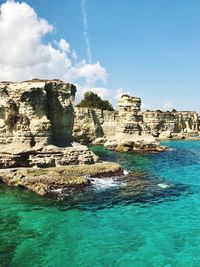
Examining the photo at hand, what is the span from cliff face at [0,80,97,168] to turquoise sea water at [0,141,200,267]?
3558mm

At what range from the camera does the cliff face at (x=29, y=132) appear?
2762 cm

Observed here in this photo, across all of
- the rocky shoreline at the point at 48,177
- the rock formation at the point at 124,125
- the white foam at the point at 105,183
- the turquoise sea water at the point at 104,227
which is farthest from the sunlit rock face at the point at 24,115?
the rock formation at the point at 124,125

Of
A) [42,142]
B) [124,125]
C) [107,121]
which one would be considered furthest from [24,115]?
[107,121]

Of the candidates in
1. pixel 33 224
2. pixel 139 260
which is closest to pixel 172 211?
pixel 139 260

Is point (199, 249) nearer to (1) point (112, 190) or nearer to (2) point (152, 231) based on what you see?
(2) point (152, 231)

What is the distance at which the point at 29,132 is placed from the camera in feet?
94.2

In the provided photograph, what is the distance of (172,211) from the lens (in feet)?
66.4

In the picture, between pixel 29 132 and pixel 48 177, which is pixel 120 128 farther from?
pixel 48 177

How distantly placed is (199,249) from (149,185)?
11381 millimetres

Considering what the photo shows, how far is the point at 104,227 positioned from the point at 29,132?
1371cm

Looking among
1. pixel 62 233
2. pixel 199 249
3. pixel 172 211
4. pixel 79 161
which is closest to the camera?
pixel 199 249

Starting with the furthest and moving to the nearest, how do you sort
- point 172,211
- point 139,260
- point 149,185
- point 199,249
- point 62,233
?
1. point 149,185
2. point 172,211
3. point 62,233
4. point 199,249
5. point 139,260

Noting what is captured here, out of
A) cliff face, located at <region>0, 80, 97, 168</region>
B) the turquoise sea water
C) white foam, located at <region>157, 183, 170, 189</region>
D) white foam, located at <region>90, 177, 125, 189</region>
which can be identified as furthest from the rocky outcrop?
the turquoise sea water

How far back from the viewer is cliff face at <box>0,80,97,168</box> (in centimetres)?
2762
